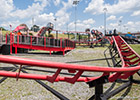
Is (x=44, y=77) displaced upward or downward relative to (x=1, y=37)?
downward

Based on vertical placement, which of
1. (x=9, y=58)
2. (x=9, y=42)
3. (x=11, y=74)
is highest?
(x=9, y=42)

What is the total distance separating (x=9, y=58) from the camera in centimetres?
104

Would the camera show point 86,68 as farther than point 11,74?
No

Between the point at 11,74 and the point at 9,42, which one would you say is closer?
the point at 11,74

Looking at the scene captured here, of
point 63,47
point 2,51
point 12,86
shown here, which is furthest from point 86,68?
point 2,51

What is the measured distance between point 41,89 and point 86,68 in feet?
7.98

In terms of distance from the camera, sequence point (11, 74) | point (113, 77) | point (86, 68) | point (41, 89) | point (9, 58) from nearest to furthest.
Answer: point (9, 58) < point (86, 68) < point (11, 74) < point (113, 77) < point (41, 89)

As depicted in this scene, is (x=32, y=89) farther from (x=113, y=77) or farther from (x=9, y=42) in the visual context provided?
(x=9, y=42)

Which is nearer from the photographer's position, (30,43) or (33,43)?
(30,43)

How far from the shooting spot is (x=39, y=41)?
11695 mm

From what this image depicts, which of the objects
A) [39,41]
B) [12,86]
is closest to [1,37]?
[39,41]

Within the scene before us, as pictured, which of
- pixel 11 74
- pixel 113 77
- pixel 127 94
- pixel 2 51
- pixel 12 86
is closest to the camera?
pixel 11 74

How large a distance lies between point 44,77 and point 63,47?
33.7 ft

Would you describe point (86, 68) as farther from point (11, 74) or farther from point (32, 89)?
point (32, 89)
